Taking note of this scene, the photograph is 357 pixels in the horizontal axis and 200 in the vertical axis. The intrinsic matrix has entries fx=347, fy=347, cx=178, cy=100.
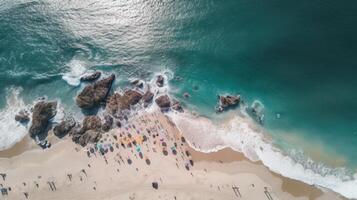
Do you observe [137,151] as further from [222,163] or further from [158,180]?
[222,163]

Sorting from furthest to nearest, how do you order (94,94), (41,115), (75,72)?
(75,72)
(94,94)
(41,115)

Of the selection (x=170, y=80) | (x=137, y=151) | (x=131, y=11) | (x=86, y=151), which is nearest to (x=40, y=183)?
(x=86, y=151)

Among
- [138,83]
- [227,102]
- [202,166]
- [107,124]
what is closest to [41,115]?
[107,124]

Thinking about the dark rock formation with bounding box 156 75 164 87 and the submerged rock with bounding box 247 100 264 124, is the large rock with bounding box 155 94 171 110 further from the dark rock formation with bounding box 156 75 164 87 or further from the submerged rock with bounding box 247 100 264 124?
the submerged rock with bounding box 247 100 264 124

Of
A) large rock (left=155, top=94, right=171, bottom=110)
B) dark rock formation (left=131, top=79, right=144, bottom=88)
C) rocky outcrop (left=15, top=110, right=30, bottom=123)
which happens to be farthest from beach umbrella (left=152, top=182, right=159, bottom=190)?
rocky outcrop (left=15, top=110, right=30, bottom=123)

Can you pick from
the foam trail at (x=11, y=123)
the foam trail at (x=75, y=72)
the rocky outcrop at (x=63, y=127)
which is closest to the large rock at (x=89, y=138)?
the rocky outcrop at (x=63, y=127)

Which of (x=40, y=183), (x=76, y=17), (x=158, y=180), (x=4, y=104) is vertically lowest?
(x=40, y=183)

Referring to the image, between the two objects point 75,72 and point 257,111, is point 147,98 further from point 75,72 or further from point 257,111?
point 257,111
